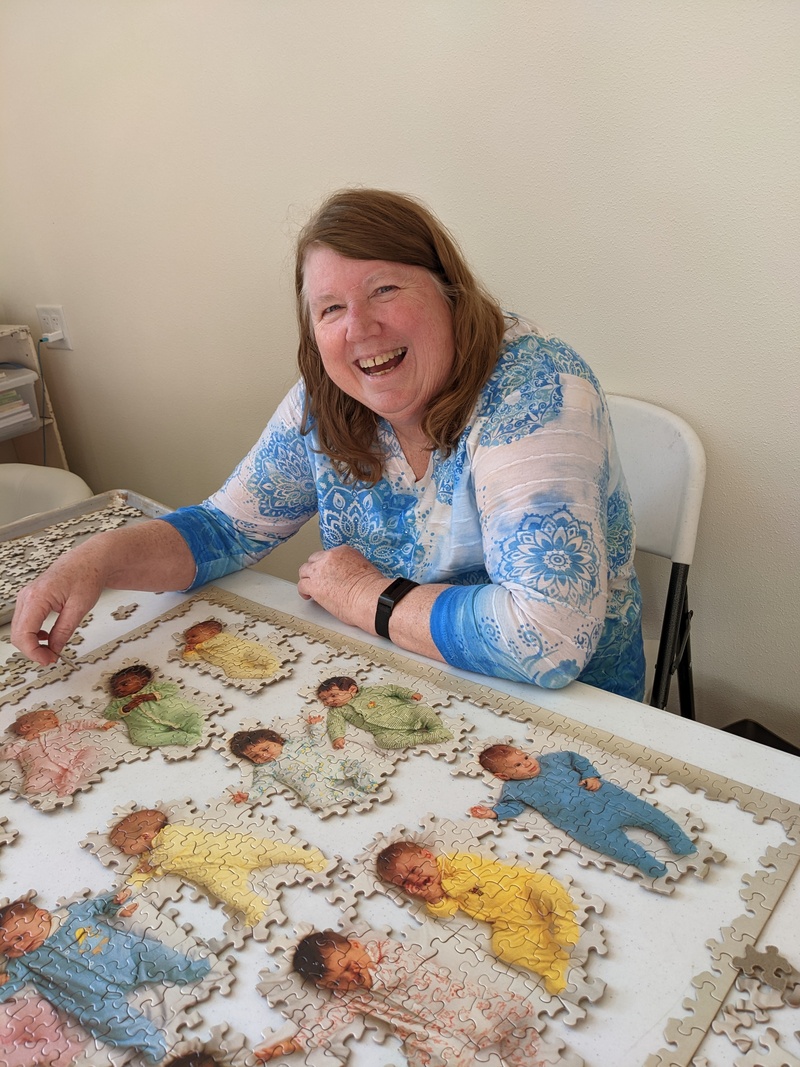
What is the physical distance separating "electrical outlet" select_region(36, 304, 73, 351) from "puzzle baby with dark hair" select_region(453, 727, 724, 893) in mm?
2432

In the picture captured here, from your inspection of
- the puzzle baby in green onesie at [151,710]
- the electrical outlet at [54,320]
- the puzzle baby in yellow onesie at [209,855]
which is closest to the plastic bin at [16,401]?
the electrical outlet at [54,320]

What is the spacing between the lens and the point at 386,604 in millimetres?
1296

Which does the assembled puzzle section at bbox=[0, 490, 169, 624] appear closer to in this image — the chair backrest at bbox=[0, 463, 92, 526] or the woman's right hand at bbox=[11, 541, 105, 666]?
the woman's right hand at bbox=[11, 541, 105, 666]

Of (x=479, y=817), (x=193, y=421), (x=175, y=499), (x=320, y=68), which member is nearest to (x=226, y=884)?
(x=479, y=817)

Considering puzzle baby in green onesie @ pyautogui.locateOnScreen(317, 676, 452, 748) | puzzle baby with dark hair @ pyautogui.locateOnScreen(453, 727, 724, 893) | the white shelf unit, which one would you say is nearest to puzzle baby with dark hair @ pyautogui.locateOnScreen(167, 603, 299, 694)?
puzzle baby in green onesie @ pyautogui.locateOnScreen(317, 676, 452, 748)

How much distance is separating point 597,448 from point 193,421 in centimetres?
177

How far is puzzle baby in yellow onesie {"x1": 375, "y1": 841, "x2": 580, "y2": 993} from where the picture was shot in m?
0.79

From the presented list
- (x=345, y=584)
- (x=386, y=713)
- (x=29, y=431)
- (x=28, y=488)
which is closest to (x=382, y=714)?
(x=386, y=713)

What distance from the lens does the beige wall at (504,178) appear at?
1528mm

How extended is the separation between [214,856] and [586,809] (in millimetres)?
429

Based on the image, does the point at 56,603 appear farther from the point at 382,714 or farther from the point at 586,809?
the point at 586,809

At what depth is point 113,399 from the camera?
2.89 metres

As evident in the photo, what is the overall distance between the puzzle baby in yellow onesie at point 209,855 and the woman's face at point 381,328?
692mm

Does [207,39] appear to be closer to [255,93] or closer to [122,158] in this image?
[255,93]
